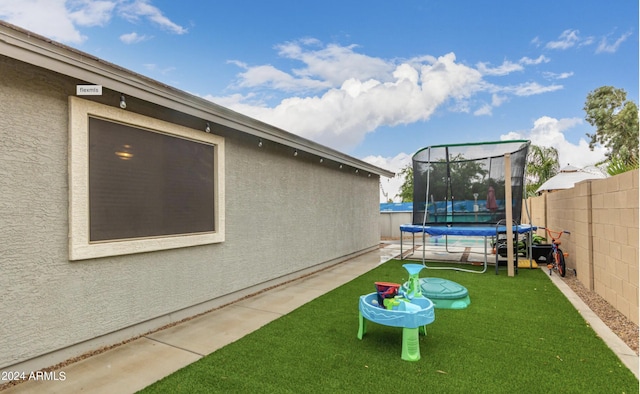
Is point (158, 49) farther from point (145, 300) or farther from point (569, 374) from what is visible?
point (569, 374)

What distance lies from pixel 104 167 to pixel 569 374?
4.71 meters

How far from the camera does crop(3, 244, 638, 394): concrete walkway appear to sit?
98.4 inches

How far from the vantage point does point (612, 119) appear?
19.8 m

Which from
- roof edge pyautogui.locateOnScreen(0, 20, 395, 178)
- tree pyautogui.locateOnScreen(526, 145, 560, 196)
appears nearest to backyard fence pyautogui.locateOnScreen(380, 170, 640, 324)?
roof edge pyautogui.locateOnScreen(0, 20, 395, 178)

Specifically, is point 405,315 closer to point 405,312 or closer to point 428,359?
point 405,312

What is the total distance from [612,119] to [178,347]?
27.2m

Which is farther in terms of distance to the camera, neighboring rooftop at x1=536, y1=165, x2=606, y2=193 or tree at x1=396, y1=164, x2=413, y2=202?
tree at x1=396, y1=164, x2=413, y2=202

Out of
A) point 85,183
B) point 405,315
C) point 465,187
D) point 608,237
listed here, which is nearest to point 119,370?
point 85,183

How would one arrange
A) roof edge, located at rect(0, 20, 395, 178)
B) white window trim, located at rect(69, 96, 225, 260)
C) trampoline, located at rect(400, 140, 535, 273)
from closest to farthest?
roof edge, located at rect(0, 20, 395, 178)
white window trim, located at rect(69, 96, 225, 260)
trampoline, located at rect(400, 140, 535, 273)

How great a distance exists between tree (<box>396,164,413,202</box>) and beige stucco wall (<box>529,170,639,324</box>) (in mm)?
Result: 19936

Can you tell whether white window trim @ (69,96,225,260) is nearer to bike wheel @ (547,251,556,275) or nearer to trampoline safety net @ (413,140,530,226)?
trampoline safety net @ (413,140,530,226)

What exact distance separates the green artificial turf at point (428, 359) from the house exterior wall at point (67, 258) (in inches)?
46.5

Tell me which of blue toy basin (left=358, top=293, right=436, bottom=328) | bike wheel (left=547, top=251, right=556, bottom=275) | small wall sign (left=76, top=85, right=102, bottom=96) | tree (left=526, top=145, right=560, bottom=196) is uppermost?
tree (left=526, top=145, right=560, bottom=196)

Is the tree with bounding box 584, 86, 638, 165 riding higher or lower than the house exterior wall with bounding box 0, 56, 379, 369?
higher
